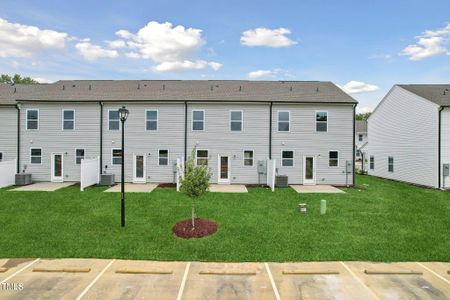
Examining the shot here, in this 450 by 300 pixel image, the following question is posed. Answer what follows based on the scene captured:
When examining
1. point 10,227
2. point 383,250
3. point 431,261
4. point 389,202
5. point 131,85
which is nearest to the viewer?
point 431,261

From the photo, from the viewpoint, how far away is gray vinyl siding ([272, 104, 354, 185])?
69.3 feet

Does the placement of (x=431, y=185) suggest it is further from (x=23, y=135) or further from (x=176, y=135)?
(x=23, y=135)

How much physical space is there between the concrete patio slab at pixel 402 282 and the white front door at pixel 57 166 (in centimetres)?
2040

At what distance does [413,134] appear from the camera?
2323cm

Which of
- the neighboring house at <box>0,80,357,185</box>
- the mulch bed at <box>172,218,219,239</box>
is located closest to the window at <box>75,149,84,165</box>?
the neighboring house at <box>0,80,357,185</box>

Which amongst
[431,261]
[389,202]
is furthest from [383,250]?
[389,202]

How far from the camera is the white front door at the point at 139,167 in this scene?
2119 cm

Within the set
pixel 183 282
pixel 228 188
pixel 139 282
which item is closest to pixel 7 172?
pixel 228 188

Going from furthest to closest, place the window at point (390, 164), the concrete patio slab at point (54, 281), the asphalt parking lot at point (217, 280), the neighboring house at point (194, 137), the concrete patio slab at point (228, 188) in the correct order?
1. the window at point (390, 164)
2. the neighboring house at point (194, 137)
3. the concrete patio slab at point (228, 188)
4. the asphalt parking lot at point (217, 280)
5. the concrete patio slab at point (54, 281)

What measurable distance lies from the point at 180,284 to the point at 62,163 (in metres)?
18.1

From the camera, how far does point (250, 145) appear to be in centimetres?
2112

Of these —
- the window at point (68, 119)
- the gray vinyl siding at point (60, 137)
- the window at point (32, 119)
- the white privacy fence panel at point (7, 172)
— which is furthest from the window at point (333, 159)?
the white privacy fence panel at point (7, 172)

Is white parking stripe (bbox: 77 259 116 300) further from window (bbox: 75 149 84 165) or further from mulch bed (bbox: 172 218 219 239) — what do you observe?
window (bbox: 75 149 84 165)

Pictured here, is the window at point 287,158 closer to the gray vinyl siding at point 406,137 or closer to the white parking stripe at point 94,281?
the gray vinyl siding at point 406,137
